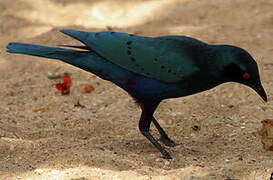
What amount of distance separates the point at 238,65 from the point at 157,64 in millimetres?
613

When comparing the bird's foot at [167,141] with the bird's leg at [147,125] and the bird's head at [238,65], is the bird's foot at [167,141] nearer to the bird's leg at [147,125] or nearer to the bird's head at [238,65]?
the bird's leg at [147,125]

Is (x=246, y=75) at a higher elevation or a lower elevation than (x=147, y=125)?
higher

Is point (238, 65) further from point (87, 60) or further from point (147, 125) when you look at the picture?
point (87, 60)

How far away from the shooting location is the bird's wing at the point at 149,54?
15.3ft

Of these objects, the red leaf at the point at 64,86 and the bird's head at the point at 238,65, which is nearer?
the bird's head at the point at 238,65

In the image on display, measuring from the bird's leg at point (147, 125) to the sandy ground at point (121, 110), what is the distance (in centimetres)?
7

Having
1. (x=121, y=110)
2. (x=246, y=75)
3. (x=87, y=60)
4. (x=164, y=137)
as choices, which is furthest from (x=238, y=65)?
(x=121, y=110)

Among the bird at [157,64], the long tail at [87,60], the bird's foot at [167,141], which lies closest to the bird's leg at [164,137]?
the bird's foot at [167,141]

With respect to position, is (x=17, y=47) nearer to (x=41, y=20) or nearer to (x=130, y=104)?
(x=130, y=104)

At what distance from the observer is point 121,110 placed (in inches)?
233

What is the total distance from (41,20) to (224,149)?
400 centimetres

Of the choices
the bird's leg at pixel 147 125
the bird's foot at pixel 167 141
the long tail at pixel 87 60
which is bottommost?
the bird's foot at pixel 167 141

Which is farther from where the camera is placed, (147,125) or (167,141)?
(167,141)

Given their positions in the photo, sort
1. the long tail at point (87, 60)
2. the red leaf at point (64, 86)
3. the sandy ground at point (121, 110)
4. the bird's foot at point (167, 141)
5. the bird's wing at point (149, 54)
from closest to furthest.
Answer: the sandy ground at point (121, 110) < the bird's wing at point (149, 54) < the long tail at point (87, 60) < the bird's foot at point (167, 141) < the red leaf at point (64, 86)
